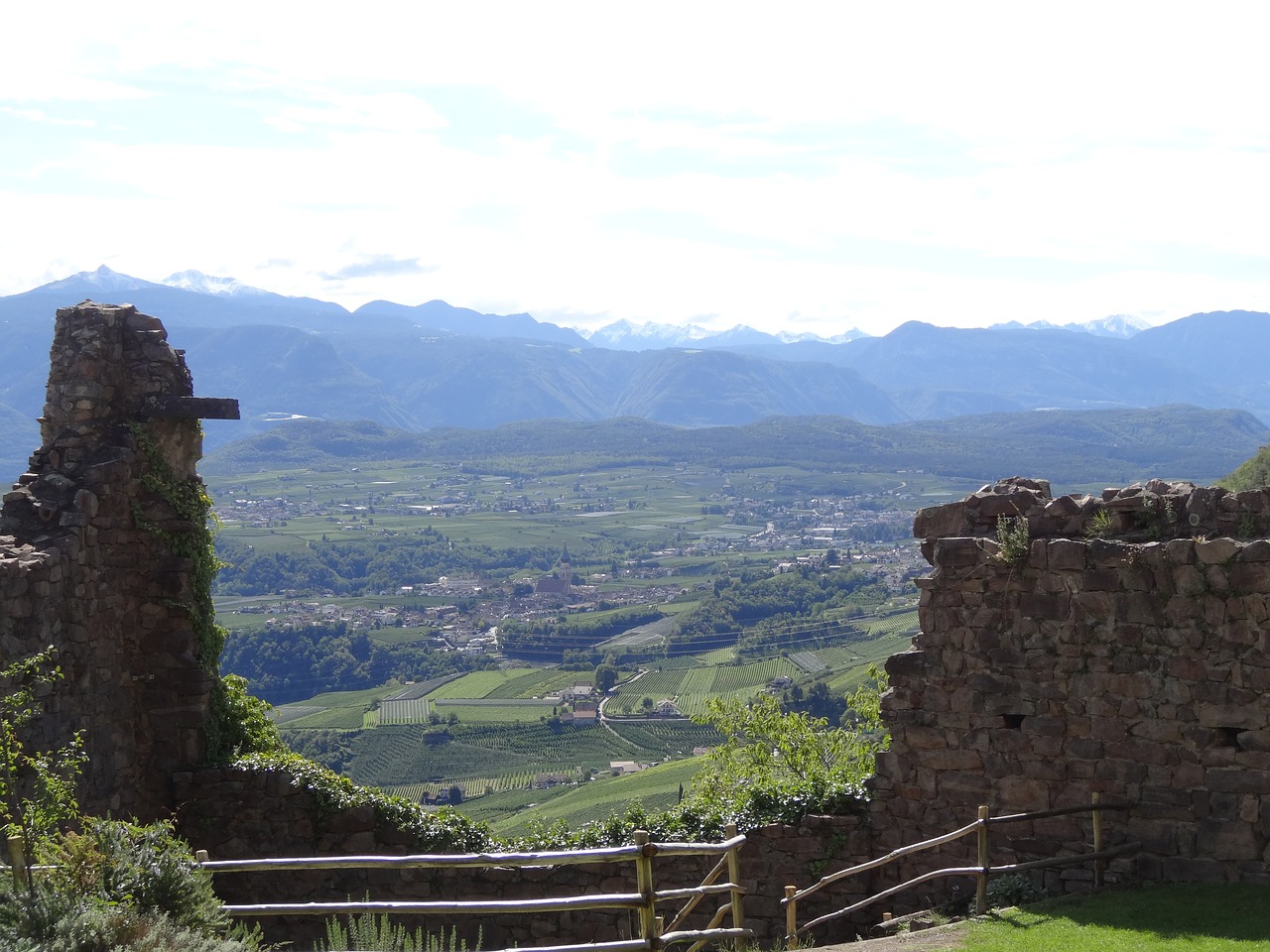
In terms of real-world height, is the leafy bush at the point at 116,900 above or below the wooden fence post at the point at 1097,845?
above

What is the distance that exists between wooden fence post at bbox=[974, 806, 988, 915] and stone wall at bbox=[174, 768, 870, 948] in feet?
6.75

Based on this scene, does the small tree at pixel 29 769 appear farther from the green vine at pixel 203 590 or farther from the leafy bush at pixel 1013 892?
the leafy bush at pixel 1013 892

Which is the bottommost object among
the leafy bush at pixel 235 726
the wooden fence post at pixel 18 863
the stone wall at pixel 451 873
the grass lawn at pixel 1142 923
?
the stone wall at pixel 451 873

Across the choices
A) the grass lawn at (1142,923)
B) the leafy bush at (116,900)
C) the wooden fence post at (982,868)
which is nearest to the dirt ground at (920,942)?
the grass lawn at (1142,923)

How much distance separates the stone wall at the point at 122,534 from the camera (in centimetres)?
1241

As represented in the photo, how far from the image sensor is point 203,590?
46.6 ft

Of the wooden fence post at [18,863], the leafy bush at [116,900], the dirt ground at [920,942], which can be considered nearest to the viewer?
the leafy bush at [116,900]

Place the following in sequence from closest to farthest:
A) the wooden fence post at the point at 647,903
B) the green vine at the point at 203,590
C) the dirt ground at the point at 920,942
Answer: the wooden fence post at the point at 647,903 < the dirt ground at the point at 920,942 < the green vine at the point at 203,590

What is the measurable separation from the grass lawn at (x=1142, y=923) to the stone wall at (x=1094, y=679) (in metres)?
0.50

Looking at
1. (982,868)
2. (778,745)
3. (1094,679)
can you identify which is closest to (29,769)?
(982,868)

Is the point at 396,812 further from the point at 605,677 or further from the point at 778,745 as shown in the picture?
the point at 605,677

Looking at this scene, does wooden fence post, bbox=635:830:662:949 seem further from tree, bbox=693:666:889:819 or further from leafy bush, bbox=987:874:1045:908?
tree, bbox=693:666:889:819

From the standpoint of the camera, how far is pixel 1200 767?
11070mm

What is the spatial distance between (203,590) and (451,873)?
14.4 feet
